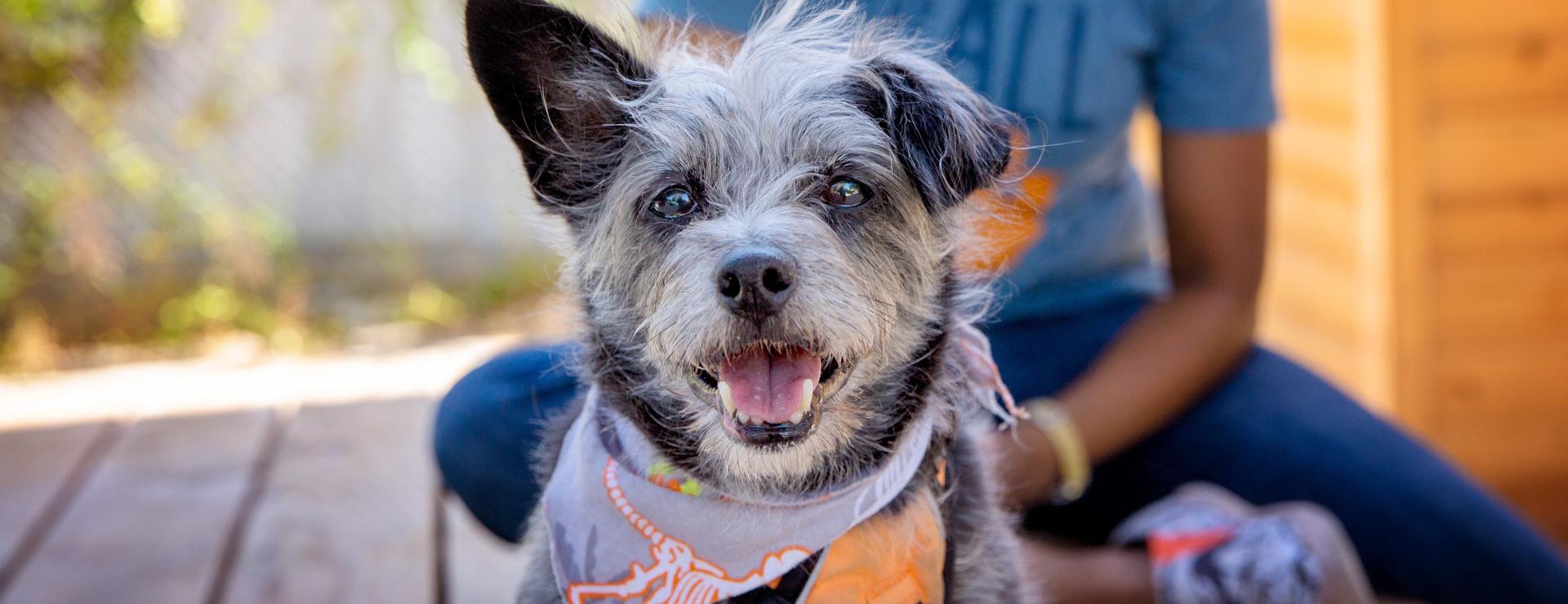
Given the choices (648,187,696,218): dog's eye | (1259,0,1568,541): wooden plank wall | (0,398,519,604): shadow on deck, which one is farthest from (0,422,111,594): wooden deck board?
(1259,0,1568,541): wooden plank wall

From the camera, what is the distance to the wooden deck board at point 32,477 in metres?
3.22

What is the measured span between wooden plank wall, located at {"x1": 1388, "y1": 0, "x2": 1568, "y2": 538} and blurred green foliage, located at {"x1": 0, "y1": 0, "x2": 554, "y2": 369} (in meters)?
4.13

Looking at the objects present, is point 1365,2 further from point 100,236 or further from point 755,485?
point 100,236

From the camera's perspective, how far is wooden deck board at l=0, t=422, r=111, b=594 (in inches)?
127

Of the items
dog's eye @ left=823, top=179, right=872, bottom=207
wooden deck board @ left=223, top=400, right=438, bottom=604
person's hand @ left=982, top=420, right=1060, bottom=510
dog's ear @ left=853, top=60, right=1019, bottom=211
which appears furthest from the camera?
wooden deck board @ left=223, top=400, right=438, bottom=604

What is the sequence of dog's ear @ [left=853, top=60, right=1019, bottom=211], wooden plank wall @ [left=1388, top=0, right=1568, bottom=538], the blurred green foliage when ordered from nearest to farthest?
1. dog's ear @ [left=853, top=60, right=1019, bottom=211]
2. wooden plank wall @ [left=1388, top=0, right=1568, bottom=538]
3. the blurred green foliage

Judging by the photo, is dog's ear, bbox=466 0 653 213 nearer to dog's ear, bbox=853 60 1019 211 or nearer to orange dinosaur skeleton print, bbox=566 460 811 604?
dog's ear, bbox=853 60 1019 211

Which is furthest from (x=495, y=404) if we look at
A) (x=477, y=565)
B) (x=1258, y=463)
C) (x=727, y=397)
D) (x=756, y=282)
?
(x=1258, y=463)

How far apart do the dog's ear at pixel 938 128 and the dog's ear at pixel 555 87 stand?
39 cm

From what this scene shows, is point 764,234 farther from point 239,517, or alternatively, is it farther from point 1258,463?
point 239,517

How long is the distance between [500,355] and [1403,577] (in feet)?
6.90

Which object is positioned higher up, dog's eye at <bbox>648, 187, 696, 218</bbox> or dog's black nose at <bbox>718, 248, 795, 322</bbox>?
dog's eye at <bbox>648, 187, 696, 218</bbox>

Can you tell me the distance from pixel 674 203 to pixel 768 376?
12.9 inches

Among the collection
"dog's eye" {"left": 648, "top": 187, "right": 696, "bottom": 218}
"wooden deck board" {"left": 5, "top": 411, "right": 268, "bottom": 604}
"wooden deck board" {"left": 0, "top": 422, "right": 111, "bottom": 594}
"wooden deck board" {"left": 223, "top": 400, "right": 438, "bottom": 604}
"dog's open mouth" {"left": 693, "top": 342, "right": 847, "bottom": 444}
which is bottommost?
"wooden deck board" {"left": 223, "top": 400, "right": 438, "bottom": 604}
